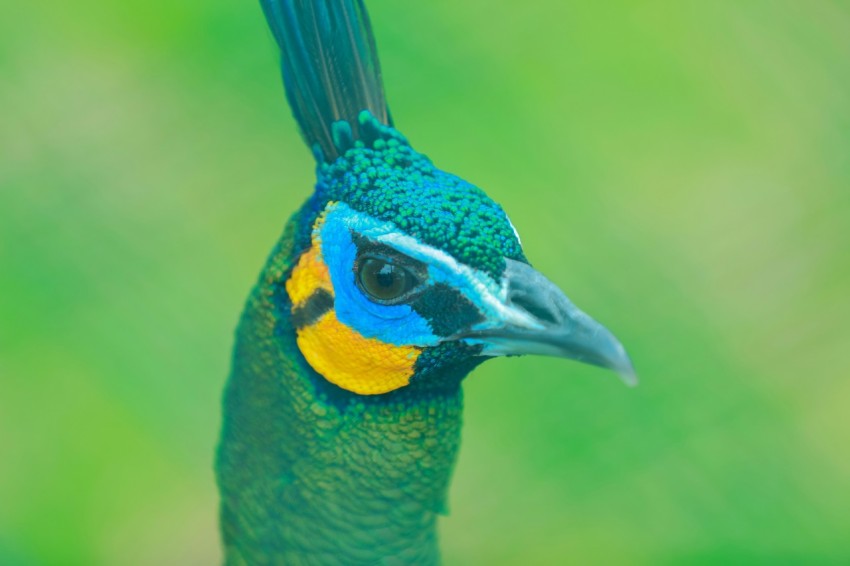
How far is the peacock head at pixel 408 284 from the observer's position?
Answer: 110 cm

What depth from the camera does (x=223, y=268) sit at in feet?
8.21

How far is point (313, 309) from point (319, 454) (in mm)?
209

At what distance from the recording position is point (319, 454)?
4.26 feet

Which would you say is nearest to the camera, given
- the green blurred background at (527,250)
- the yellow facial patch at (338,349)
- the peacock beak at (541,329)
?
the peacock beak at (541,329)

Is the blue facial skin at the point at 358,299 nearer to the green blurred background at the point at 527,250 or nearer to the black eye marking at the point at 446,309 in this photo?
the black eye marking at the point at 446,309

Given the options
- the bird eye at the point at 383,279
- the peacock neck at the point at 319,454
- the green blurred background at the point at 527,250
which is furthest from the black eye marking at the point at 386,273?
the green blurred background at the point at 527,250

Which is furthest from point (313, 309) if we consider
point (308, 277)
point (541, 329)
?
point (541, 329)

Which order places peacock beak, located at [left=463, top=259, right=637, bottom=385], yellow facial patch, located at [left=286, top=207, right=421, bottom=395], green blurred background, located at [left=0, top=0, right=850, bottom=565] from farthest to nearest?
green blurred background, located at [left=0, top=0, right=850, bottom=565], yellow facial patch, located at [left=286, top=207, right=421, bottom=395], peacock beak, located at [left=463, top=259, right=637, bottom=385]

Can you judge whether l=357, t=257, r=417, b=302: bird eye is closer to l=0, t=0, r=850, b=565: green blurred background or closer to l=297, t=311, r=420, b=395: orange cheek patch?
l=297, t=311, r=420, b=395: orange cheek patch

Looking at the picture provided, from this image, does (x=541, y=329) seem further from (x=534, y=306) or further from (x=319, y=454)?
(x=319, y=454)

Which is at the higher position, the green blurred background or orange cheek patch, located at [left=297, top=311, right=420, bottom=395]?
the green blurred background

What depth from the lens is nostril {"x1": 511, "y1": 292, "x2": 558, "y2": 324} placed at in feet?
3.59

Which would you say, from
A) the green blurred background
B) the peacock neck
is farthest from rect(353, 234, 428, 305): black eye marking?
the green blurred background

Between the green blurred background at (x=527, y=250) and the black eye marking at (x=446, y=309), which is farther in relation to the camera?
the green blurred background at (x=527, y=250)
